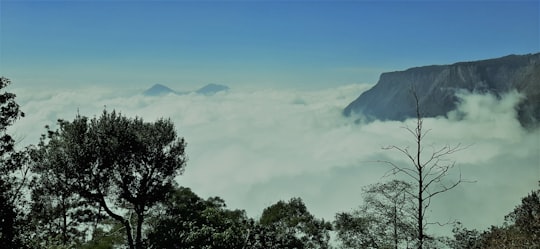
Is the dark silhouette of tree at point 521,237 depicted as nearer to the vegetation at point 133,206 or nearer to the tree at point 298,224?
the vegetation at point 133,206

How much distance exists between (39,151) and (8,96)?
9.78 m

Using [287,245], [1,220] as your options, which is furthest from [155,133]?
[1,220]

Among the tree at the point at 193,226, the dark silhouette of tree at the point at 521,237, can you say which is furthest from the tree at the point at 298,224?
the dark silhouette of tree at the point at 521,237

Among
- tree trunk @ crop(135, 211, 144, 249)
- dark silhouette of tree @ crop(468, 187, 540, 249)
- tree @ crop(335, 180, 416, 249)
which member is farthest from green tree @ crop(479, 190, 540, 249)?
tree trunk @ crop(135, 211, 144, 249)

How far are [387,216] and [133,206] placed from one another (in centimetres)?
2823

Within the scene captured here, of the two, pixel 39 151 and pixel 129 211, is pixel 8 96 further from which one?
pixel 129 211

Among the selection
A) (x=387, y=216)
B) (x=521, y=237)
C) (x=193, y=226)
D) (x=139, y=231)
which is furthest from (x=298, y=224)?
(x=387, y=216)

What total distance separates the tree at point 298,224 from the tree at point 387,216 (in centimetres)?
2318

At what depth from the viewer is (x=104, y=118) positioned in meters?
37.2

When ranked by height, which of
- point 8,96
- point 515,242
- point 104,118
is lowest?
point 515,242

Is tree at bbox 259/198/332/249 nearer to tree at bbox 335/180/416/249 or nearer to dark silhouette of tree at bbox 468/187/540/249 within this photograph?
dark silhouette of tree at bbox 468/187/540/249

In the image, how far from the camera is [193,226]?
28.3 metres

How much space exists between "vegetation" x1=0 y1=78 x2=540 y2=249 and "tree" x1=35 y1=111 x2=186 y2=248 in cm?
8

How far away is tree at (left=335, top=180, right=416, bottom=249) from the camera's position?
18.3 metres
